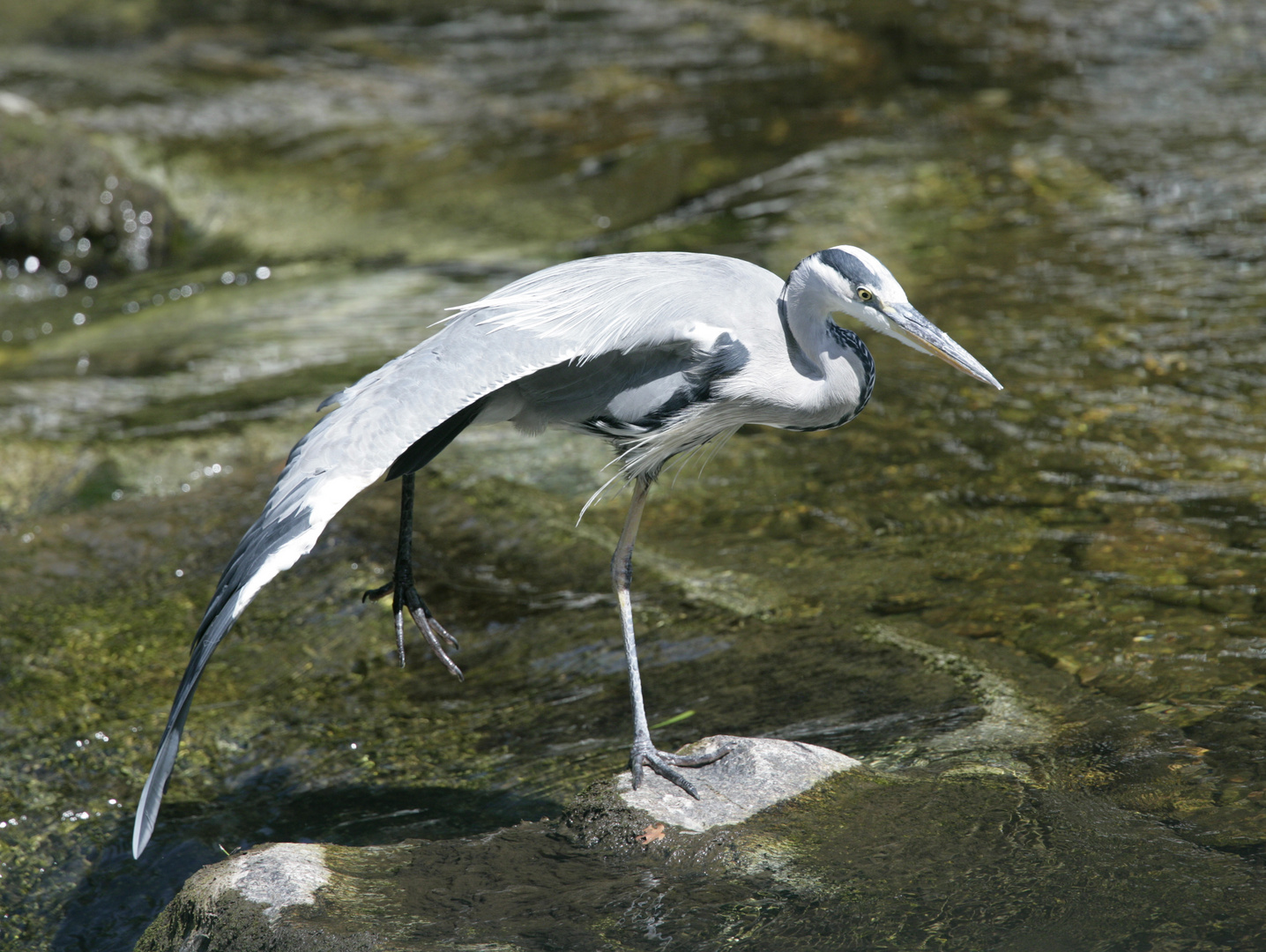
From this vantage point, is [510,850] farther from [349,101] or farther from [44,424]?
[349,101]

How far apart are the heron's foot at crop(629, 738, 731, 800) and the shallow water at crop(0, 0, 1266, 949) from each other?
0.40 m

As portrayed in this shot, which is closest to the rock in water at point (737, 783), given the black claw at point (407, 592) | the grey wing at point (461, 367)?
the black claw at point (407, 592)

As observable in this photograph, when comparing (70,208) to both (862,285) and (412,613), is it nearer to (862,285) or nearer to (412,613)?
(412,613)

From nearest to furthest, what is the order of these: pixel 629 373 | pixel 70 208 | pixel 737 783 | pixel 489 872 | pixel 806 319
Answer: pixel 489 872, pixel 737 783, pixel 806 319, pixel 629 373, pixel 70 208

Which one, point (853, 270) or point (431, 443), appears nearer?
point (853, 270)

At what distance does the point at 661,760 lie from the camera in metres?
3.27

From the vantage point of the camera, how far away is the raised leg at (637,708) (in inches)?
127

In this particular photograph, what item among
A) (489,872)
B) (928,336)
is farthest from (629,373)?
(489,872)

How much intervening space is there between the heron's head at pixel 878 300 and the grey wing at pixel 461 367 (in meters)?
0.30

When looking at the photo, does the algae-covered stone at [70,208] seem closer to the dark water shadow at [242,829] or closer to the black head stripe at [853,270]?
the dark water shadow at [242,829]

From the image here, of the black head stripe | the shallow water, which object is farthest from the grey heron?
the shallow water

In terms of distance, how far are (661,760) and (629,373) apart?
1.23 meters

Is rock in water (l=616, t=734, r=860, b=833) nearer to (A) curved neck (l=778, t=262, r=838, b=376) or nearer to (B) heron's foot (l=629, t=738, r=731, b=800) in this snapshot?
(B) heron's foot (l=629, t=738, r=731, b=800)

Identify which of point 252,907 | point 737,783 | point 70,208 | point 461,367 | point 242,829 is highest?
point 461,367
